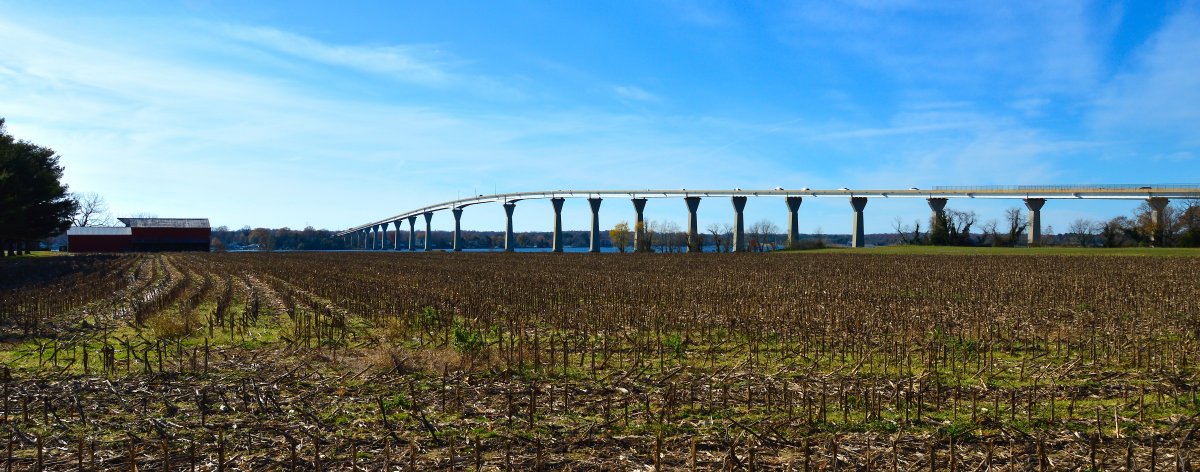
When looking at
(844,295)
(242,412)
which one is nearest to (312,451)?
(242,412)

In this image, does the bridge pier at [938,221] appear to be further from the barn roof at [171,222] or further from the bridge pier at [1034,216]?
the barn roof at [171,222]

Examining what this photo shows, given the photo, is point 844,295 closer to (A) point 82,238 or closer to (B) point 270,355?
(B) point 270,355

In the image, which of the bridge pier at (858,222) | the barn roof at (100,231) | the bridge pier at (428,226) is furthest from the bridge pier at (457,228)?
the bridge pier at (858,222)

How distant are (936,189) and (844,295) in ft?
284

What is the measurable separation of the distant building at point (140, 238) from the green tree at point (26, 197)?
2239 inches

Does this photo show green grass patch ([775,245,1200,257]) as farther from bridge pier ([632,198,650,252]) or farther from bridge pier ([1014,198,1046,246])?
bridge pier ([632,198,650,252])

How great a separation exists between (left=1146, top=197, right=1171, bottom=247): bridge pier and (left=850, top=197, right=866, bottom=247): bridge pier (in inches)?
1310

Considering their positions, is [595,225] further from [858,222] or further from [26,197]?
[26,197]

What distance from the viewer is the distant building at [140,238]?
12606 centimetres

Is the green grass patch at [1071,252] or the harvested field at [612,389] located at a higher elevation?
the green grass patch at [1071,252]

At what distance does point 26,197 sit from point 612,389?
2657 inches

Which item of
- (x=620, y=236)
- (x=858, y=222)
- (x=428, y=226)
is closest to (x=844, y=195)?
(x=858, y=222)

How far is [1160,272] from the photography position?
134ft

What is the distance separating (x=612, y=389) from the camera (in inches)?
455
